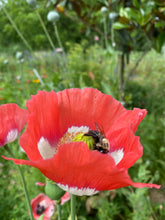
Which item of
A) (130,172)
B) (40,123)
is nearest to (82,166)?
(40,123)

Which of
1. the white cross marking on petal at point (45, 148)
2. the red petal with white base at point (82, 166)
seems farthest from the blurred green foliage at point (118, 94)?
the red petal with white base at point (82, 166)

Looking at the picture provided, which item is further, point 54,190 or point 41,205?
point 41,205

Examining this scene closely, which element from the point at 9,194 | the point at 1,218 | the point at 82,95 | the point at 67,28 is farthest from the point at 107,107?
the point at 67,28

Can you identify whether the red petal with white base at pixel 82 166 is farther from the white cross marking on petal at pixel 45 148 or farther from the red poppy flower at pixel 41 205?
the red poppy flower at pixel 41 205

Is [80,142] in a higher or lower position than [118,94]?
higher

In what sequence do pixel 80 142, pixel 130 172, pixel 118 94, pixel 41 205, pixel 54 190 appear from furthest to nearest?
pixel 118 94 → pixel 130 172 → pixel 41 205 → pixel 54 190 → pixel 80 142

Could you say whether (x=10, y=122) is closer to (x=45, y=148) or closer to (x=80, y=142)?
(x=45, y=148)

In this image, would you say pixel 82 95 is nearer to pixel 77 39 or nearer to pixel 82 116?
pixel 82 116
